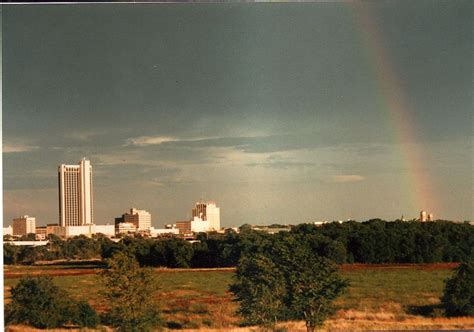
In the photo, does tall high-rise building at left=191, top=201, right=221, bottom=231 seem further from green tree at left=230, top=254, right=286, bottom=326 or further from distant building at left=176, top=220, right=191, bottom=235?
green tree at left=230, top=254, right=286, bottom=326

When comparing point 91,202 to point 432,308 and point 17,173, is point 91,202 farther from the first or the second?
point 432,308

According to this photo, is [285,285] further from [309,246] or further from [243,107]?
[243,107]

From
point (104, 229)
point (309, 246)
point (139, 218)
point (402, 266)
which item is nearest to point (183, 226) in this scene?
point (139, 218)

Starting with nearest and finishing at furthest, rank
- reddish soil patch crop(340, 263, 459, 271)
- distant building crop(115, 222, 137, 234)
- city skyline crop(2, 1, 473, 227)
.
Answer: city skyline crop(2, 1, 473, 227) < distant building crop(115, 222, 137, 234) < reddish soil patch crop(340, 263, 459, 271)

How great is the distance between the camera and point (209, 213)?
226 inches

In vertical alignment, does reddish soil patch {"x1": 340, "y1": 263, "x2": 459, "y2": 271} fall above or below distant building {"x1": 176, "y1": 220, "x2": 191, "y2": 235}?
below

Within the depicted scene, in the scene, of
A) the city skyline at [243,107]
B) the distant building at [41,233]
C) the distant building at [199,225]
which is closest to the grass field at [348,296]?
the distant building at [41,233]

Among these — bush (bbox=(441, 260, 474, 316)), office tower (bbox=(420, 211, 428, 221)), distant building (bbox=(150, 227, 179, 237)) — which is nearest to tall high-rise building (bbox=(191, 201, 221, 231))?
distant building (bbox=(150, 227, 179, 237))

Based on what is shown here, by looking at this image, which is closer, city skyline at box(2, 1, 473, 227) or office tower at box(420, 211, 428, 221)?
city skyline at box(2, 1, 473, 227)

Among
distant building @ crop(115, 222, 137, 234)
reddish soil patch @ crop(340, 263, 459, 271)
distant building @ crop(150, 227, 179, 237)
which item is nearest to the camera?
distant building @ crop(115, 222, 137, 234)

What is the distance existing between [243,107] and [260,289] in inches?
60.0

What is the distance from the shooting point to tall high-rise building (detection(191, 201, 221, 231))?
5.73 meters

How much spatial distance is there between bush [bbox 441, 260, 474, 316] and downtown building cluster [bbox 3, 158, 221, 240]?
2.04 meters

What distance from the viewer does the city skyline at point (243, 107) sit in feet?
18.3
